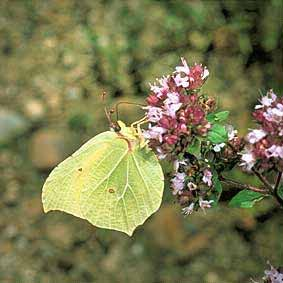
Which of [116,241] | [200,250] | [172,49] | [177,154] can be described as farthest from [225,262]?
[177,154]

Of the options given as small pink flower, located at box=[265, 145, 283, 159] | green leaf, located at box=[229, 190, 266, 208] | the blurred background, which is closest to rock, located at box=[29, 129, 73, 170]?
the blurred background

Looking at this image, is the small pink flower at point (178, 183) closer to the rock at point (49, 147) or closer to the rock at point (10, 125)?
the rock at point (49, 147)

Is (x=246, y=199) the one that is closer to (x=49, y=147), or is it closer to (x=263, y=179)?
(x=263, y=179)

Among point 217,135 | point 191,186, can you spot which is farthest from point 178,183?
point 217,135

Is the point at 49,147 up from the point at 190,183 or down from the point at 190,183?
down

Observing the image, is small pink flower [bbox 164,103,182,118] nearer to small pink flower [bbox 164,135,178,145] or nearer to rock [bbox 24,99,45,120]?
small pink flower [bbox 164,135,178,145]

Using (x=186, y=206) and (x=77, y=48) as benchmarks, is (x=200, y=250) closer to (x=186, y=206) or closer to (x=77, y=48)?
(x=77, y=48)
